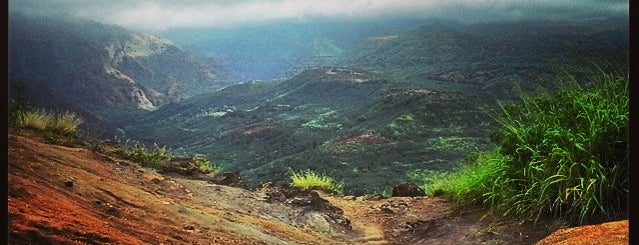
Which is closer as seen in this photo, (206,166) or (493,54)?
(493,54)

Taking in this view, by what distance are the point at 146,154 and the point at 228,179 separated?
833mm

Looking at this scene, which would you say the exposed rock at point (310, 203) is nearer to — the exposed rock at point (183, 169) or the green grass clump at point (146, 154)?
the exposed rock at point (183, 169)

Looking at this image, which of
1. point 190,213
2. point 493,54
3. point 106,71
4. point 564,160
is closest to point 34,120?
point 106,71

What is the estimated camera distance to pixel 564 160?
4023 millimetres

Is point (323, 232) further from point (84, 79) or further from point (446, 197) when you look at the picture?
point (84, 79)

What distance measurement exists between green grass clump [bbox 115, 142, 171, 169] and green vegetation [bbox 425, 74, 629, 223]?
3045mm

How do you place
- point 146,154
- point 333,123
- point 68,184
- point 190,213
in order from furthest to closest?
point 333,123 → point 146,154 → point 190,213 → point 68,184

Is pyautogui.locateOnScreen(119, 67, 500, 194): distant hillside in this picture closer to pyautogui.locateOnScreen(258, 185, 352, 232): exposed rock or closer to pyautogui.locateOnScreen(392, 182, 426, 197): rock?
pyautogui.locateOnScreen(392, 182, 426, 197): rock

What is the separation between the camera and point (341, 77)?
6355mm

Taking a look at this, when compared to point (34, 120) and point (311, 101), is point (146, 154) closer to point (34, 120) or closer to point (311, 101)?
point (34, 120)

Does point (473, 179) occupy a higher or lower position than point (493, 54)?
lower

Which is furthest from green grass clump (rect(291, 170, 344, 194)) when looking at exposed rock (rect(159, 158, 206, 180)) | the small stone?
the small stone

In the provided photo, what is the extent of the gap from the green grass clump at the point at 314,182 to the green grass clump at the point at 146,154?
4.42 ft

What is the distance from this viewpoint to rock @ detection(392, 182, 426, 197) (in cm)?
666
